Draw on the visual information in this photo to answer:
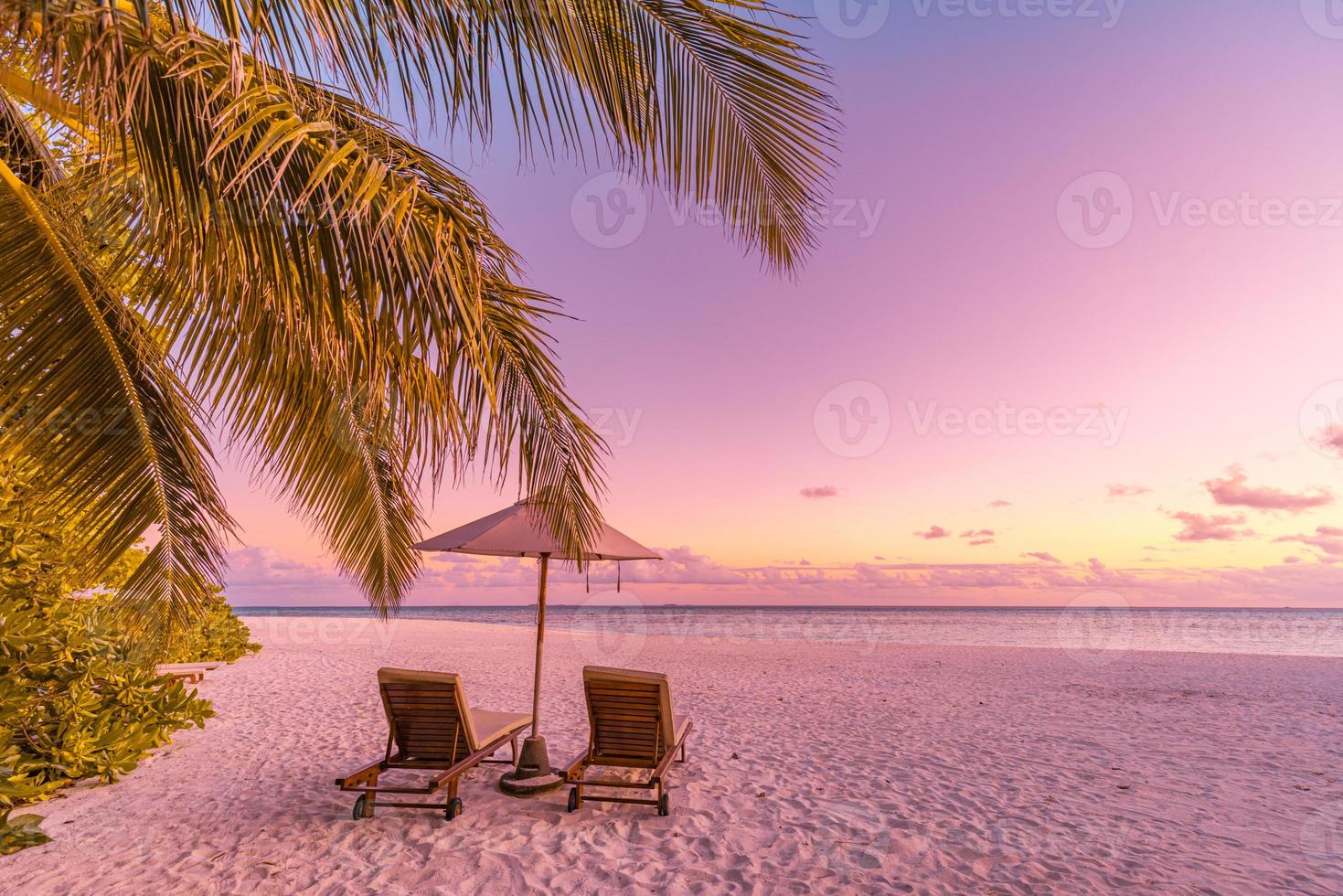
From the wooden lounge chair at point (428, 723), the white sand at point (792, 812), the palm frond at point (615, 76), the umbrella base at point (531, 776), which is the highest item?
the palm frond at point (615, 76)

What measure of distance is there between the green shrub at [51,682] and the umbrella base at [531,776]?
244 centimetres

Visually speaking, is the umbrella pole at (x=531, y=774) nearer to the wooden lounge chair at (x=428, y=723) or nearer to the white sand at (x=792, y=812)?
the white sand at (x=792, y=812)

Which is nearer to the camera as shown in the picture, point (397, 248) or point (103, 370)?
point (397, 248)

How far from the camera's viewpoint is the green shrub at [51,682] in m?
4.06

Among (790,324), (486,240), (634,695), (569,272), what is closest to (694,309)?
(790,324)

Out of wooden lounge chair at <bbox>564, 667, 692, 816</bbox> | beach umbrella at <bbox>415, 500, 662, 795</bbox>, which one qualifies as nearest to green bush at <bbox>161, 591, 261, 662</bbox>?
beach umbrella at <bbox>415, 500, 662, 795</bbox>

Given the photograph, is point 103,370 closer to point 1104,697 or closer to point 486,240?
point 486,240

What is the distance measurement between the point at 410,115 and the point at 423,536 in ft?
12.3

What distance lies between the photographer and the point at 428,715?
16.2 feet

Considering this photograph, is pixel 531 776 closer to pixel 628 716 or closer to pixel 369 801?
pixel 628 716

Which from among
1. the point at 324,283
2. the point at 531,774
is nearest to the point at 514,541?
the point at 531,774

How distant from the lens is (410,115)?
229 cm

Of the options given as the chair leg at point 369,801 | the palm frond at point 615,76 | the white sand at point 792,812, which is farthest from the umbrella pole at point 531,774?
the palm frond at point 615,76

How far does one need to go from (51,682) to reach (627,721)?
4.12 m
